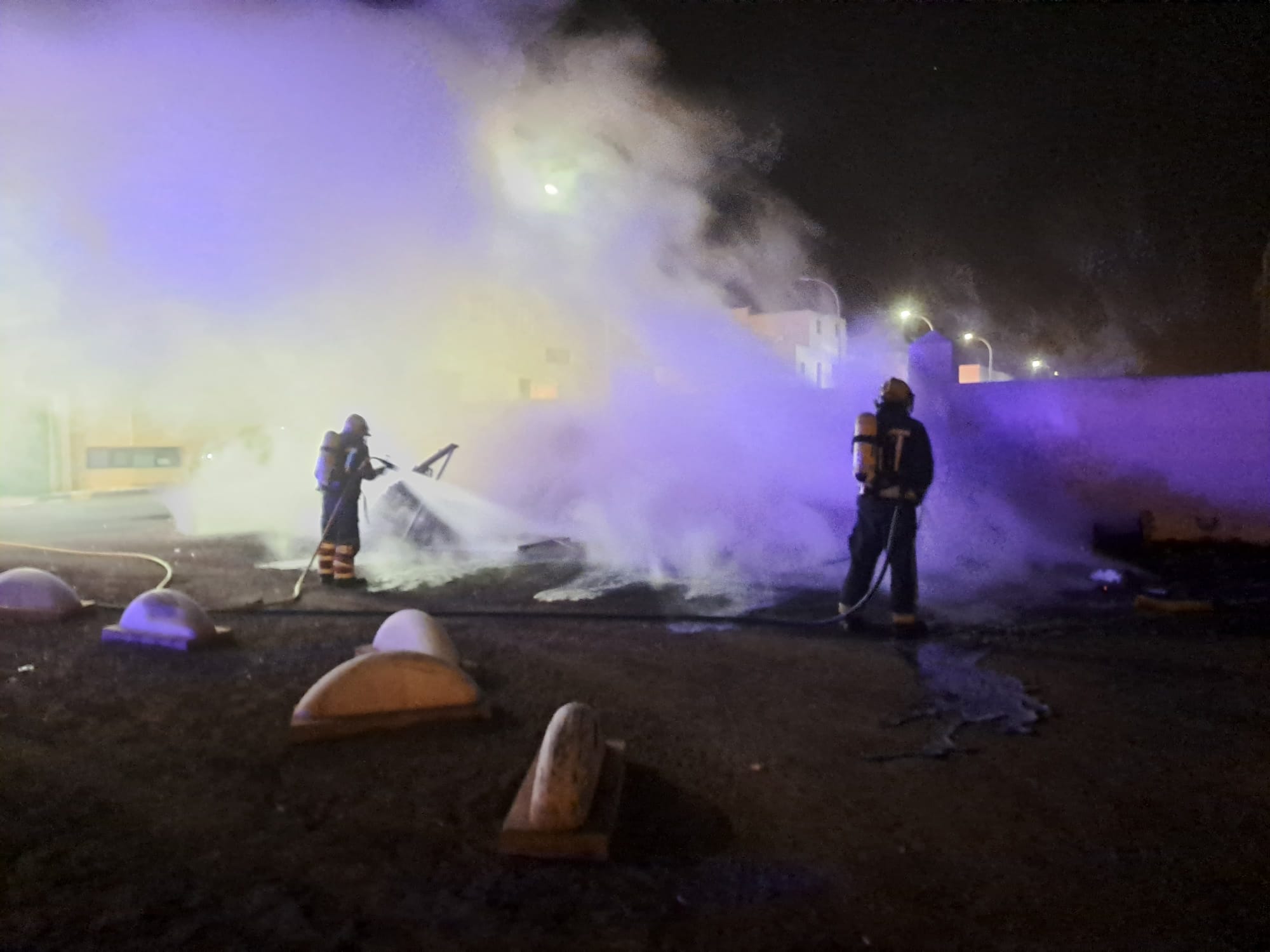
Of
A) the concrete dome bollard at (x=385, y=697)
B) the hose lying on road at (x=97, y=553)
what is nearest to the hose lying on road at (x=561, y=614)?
the hose lying on road at (x=97, y=553)

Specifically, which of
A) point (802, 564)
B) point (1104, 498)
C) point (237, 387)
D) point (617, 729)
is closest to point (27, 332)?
point (237, 387)

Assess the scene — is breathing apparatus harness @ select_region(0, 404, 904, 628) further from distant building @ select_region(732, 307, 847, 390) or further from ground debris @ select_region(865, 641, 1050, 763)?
distant building @ select_region(732, 307, 847, 390)

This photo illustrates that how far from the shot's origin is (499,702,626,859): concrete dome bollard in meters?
2.56

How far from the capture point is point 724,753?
11.3 feet

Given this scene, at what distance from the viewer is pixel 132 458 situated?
18719 millimetres

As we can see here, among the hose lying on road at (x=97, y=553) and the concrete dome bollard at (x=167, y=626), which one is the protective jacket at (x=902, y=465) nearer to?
the concrete dome bollard at (x=167, y=626)

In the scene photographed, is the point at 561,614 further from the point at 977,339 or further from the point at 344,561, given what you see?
the point at 977,339

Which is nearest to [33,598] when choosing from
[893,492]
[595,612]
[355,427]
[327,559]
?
[327,559]

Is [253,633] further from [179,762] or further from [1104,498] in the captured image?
[1104,498]

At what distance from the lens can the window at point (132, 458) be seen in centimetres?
1838

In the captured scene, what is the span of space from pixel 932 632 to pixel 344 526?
5003mm

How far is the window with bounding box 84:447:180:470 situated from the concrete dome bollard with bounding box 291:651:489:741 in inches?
693

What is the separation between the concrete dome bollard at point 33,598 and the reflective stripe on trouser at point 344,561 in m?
1.97

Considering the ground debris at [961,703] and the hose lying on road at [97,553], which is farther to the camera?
the hose lying on road at [97,553]
